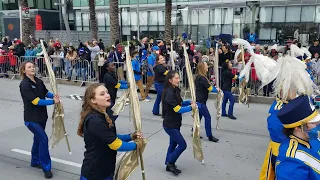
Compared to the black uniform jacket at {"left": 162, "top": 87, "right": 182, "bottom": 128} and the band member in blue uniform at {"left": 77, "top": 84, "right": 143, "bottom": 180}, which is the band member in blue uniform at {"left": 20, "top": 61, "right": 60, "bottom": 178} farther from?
the band member in blue uniform at {"left": 77, "top": 84, "right": 143, "bottom": 180}

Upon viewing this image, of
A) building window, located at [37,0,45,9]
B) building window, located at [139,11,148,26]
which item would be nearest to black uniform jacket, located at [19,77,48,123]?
building window, located at [139,11,148,26]

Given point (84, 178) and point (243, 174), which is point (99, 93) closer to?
point (84, 178)

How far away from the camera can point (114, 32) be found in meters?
16.9

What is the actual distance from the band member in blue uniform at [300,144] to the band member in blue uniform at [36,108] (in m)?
3.89

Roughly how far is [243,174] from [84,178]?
3023 millimetres

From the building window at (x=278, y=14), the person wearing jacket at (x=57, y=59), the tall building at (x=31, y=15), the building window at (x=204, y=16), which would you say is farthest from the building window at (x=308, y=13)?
the tall building at (x=31, y=15)

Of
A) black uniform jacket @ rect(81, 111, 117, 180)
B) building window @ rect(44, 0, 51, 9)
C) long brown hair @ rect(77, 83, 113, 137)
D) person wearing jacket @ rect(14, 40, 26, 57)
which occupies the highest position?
building window @ rect(44, 0, 51, 9)

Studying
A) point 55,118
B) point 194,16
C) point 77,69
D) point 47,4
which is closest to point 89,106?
point 55,118

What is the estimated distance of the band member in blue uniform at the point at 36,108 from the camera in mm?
5250

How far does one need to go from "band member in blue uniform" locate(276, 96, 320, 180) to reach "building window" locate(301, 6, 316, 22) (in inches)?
927

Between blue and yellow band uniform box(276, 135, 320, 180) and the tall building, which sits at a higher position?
the tall building

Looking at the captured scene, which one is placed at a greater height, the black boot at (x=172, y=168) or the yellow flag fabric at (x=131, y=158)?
the yellow flag fabric at (x=131, y=158)

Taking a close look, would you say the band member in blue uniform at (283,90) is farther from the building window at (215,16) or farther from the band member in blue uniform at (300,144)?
the building window at (215,16)

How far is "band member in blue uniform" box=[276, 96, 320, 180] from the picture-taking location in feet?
7.63
